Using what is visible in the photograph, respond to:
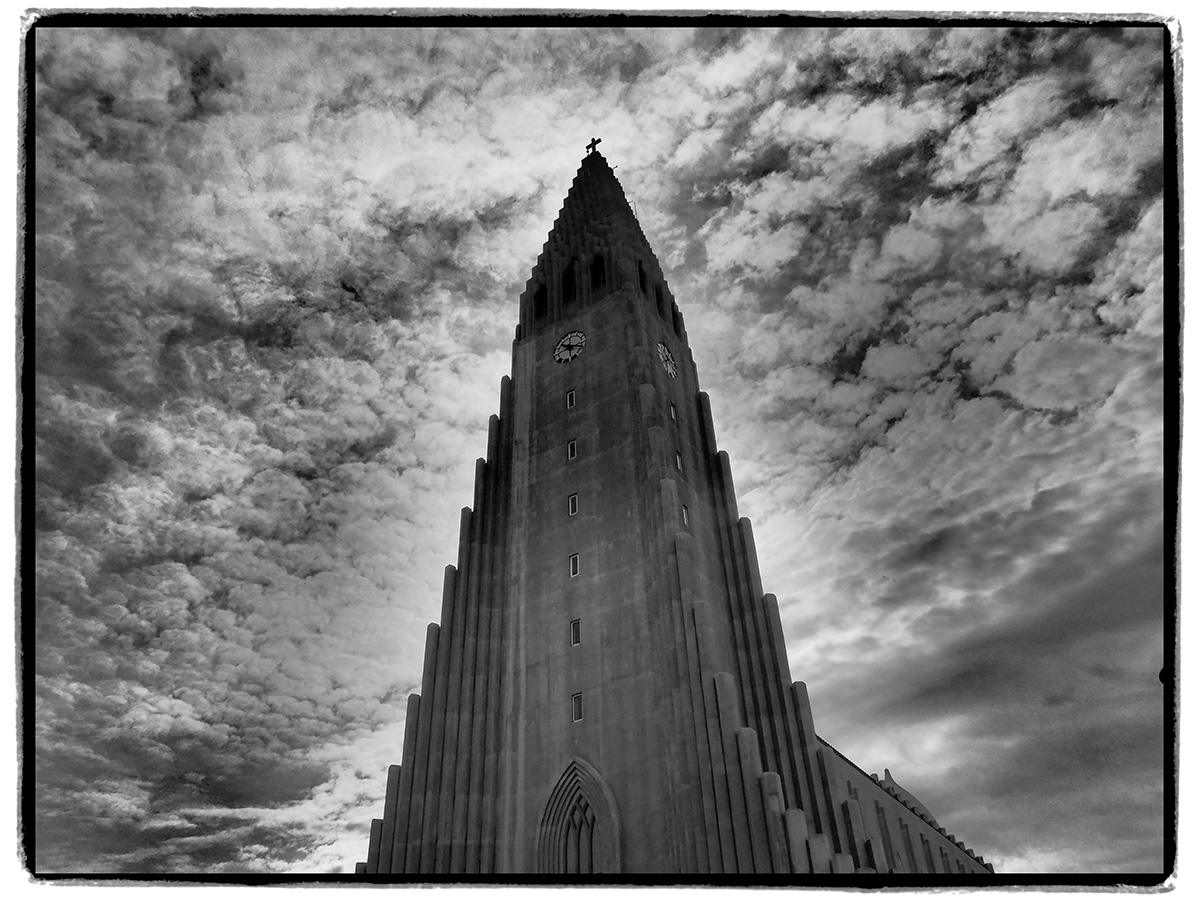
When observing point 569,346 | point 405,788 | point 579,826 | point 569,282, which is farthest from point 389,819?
point 569,282

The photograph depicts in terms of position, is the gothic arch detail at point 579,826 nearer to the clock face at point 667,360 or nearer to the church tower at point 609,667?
the church tower at point 609,667

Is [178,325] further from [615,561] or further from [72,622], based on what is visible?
[615,561]

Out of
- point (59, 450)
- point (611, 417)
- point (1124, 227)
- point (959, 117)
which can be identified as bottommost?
point (59, 450)

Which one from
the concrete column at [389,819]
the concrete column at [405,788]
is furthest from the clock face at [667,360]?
the concrete column at [389,819]

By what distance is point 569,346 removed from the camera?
4831 centimetres

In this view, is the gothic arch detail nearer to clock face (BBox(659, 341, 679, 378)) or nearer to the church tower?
the church tower

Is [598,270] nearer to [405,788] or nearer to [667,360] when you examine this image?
[667,360]

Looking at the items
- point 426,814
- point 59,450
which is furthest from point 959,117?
point 426,814

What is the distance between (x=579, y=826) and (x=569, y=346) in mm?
23517

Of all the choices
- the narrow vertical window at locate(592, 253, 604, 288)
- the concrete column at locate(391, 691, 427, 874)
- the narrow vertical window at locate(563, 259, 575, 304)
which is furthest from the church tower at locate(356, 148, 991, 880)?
the narrow vertical window at locate(563, 259, 575, 304)

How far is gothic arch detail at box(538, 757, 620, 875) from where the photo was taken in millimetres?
33000

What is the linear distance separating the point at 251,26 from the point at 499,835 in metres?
28.1

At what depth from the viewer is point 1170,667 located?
16.2 m

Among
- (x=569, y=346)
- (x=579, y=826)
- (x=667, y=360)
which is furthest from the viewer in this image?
(x=569, y=346)
